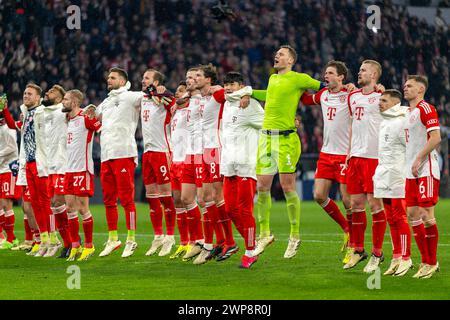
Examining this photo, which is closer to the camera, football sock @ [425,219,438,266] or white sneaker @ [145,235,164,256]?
football sock @ [425,219,438,266]

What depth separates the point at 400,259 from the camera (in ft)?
35.2

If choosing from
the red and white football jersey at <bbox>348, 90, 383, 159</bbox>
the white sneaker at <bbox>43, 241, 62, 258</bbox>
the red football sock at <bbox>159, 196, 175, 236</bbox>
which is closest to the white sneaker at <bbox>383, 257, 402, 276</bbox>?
the red and white football jersey at <bbox>348, 90, 383, 159</bbox>

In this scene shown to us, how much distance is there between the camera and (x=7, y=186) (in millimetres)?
15828

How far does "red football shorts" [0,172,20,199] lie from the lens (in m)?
15.8

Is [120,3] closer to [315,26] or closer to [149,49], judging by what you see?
[149,49]

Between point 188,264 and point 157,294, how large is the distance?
2919mm

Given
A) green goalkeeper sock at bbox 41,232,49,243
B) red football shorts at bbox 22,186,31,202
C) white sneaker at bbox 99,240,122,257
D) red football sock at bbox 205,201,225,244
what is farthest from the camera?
red football shorts at bbox 22,186,31,202

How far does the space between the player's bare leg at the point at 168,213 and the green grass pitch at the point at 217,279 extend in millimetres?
358

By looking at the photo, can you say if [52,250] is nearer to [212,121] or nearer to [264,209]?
[212,121]

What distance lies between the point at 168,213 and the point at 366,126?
333 centimetres

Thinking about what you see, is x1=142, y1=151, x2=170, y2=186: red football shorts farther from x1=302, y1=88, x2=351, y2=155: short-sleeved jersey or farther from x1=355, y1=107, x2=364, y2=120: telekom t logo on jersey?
x1=355, y1=107, x2=364, y2=120: telekom t logo on jersey

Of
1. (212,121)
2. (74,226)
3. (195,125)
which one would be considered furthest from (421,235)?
(74,226)

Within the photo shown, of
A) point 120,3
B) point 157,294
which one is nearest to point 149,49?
point 120,3

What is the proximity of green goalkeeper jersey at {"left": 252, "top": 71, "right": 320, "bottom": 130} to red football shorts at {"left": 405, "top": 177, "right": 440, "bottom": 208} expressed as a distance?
2.26 m
